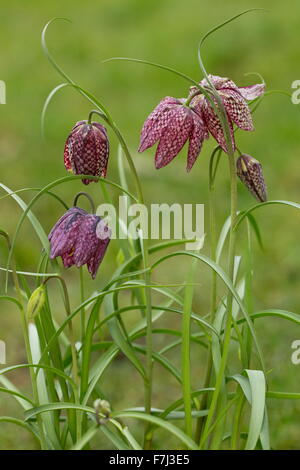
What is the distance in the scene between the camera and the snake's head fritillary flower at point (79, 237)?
1.11 meters

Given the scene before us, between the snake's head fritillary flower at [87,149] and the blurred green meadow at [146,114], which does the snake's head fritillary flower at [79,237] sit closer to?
the snake's head fritillary flower at [87,149]

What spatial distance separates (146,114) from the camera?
332cm

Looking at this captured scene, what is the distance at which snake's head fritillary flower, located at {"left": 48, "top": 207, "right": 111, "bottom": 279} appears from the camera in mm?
1114

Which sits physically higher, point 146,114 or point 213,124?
point 146,114

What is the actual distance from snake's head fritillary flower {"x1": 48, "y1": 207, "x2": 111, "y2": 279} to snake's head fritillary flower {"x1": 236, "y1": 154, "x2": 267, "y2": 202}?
208mm

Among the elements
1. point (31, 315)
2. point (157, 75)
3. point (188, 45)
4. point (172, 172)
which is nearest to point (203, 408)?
point (31, 315)

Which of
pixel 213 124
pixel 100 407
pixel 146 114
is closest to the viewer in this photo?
pixel 100 407

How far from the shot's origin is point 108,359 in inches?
49.1

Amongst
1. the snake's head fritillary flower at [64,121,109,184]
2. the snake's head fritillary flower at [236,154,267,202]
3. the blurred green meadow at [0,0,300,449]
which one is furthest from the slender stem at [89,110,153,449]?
the blurred green meadow at [0,0,300,449]

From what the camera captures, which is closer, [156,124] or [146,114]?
[156,124]

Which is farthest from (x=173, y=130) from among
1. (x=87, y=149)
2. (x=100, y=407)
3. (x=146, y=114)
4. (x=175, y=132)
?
(x=146, y=114)

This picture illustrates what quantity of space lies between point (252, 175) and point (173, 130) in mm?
134

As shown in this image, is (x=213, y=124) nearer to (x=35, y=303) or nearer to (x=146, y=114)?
(x=35, y=303)
